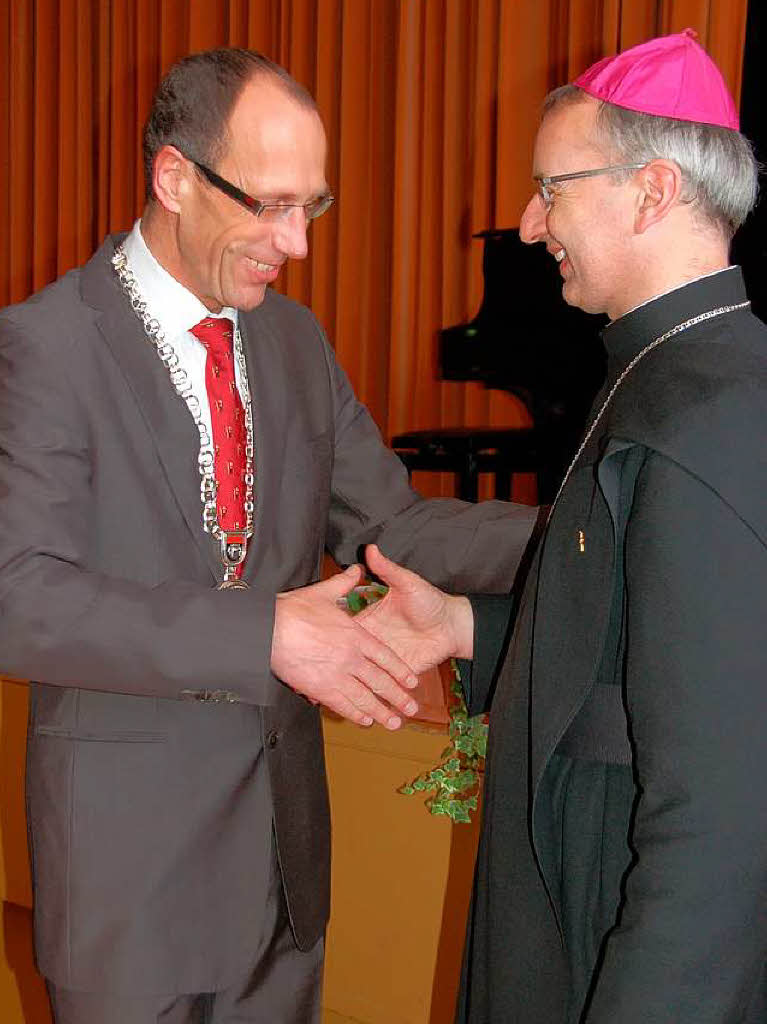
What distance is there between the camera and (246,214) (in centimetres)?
174

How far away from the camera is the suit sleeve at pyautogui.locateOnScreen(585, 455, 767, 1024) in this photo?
1076mm

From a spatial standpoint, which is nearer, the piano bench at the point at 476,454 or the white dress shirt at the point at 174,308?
the white dress shirt at the point at 174,308

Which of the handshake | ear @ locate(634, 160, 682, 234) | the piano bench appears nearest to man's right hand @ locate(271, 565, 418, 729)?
the handshake

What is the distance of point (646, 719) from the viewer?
44.5 inches

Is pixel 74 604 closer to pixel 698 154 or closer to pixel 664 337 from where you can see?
pixel 664 337

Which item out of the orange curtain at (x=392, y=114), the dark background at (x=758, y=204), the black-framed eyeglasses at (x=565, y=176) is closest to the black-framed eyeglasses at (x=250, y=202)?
the black-framed eyeglasses at (x=565, y=176)

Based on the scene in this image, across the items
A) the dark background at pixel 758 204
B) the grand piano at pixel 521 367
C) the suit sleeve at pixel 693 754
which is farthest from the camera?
the grand piano at pixel 521 367

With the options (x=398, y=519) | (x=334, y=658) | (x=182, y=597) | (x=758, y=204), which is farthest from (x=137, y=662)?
(x=758, y=204)

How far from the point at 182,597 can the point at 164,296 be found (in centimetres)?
48

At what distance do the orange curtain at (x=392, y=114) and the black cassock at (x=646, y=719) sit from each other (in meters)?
3.54

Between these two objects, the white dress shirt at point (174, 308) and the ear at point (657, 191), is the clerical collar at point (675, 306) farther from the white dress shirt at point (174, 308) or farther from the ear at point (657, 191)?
the white dress shirt at point (174, 308)

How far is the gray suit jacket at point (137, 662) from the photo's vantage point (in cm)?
153

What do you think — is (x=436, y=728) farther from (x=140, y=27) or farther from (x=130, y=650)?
(x=140, y=27)

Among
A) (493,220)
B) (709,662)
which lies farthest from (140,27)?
(709,662)
